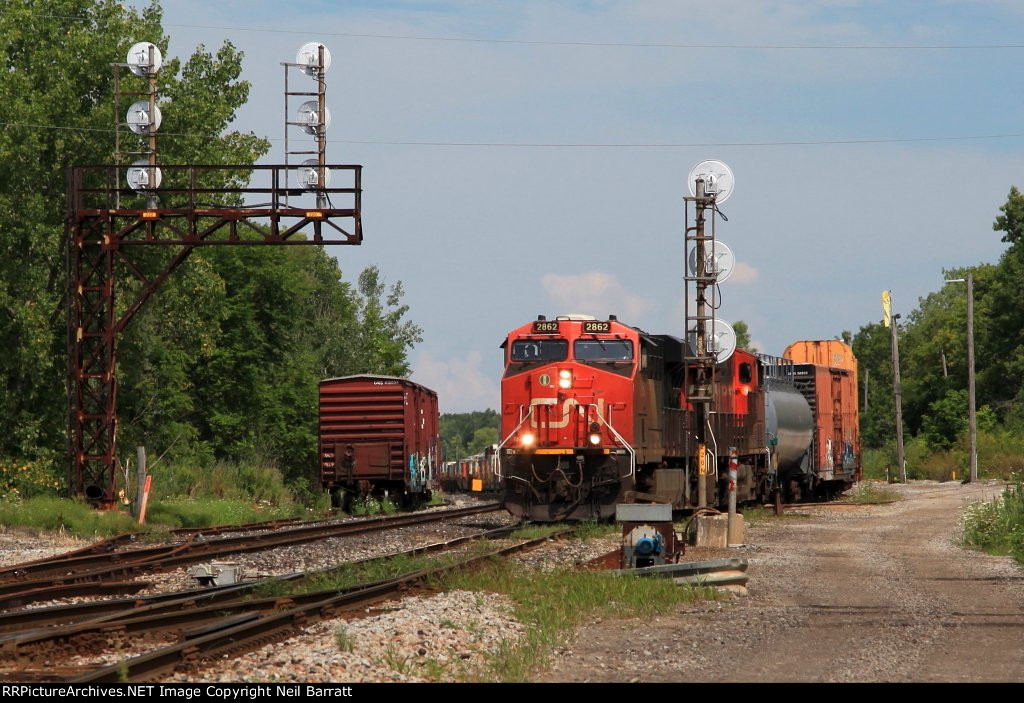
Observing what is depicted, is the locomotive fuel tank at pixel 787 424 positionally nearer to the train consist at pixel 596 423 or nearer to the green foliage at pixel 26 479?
the train consist at pixel 596 423

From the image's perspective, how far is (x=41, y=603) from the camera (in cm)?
1516

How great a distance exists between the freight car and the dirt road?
57.9 feet

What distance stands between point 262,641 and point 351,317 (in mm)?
76395

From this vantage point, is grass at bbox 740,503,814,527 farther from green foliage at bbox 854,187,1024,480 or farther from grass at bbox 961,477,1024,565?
green foliage at bbox 854,187,1024,480

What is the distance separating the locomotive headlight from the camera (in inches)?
1011

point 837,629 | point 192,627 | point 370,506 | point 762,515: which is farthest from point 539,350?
point 370,506

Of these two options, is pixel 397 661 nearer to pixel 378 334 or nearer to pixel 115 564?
pixel 115 564

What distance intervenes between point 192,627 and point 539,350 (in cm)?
1431

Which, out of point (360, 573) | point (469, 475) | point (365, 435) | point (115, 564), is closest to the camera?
point (360, 573)

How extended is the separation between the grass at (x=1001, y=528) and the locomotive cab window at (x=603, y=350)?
6.83 m

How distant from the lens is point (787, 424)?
119 feet

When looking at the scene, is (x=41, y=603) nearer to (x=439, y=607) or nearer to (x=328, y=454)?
(x=439, y=607)

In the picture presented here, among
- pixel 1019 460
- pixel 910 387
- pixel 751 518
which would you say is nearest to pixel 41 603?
pixel 751 518

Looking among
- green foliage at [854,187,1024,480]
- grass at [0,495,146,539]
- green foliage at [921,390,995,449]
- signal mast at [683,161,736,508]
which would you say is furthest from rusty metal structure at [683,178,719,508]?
green foliage at [921,390,995,449]
